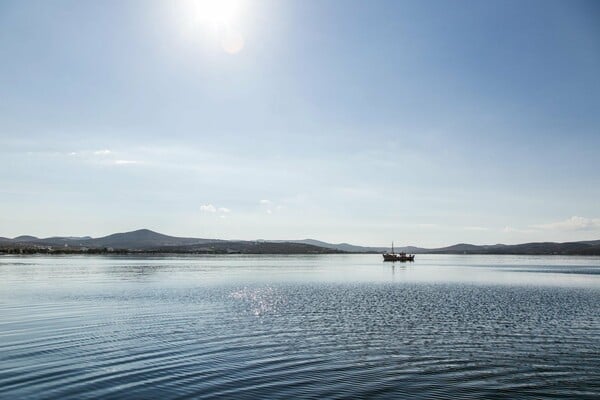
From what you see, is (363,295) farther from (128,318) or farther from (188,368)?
(188,368)

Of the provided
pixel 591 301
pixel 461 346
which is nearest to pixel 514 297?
pixel 591 301

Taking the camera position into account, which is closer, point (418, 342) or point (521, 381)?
point (521, 381)

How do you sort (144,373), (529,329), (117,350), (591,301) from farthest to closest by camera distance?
(591,301)
(529,329)
(117,350)
(144,373)

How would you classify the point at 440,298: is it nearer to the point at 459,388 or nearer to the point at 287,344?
the point at 287,344

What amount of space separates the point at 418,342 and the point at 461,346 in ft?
8.59

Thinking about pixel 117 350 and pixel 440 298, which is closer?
pixel 117 350

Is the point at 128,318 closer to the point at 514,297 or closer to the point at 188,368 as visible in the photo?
the point at 188,368

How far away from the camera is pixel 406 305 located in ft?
161

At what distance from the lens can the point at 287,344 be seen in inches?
1115

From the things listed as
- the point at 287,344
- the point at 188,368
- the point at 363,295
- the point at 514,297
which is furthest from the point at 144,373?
the point at 514,297

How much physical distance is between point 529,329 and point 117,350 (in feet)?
96.0

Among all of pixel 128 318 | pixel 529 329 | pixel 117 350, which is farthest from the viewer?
pixel 128 318

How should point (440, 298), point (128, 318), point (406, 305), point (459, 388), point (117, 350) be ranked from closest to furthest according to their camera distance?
1. point (459, 388)
2. point (117, 350)
3. point (128, 318)
4. point (406, 305)
5. point (440, 298)

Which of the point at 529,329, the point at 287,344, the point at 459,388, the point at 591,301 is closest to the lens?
the point at 459,388
